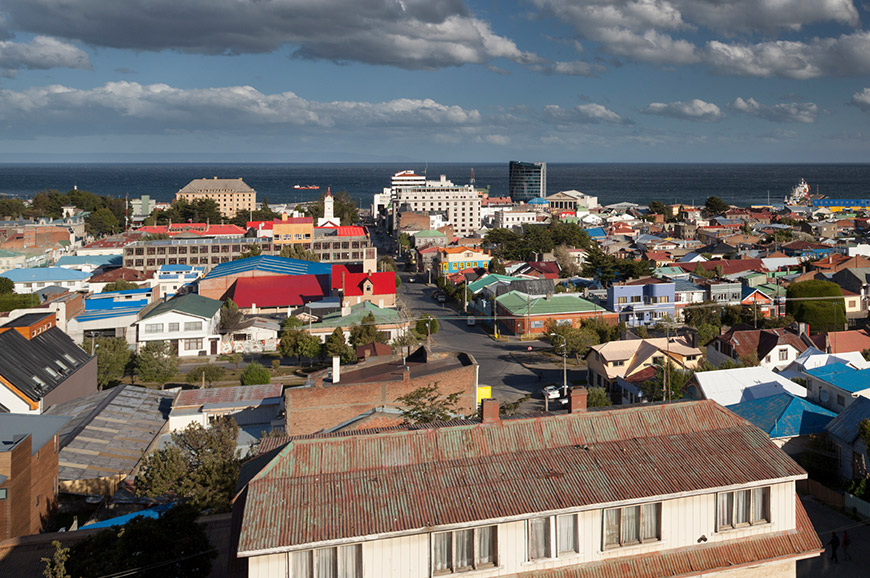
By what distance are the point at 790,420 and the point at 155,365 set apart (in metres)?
23.2

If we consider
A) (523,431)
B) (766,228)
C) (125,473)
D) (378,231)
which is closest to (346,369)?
(125,473)

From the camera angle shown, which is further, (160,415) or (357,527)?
(160,415)

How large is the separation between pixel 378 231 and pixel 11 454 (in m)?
98.0

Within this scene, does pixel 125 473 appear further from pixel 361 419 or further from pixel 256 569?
pixel 256 569

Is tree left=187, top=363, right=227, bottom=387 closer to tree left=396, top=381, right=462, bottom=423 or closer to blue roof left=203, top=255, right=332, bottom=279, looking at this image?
tree left=396, top=381, right=462, bottom=423

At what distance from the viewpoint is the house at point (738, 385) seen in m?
23.8

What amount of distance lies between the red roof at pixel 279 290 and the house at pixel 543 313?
12313 mm

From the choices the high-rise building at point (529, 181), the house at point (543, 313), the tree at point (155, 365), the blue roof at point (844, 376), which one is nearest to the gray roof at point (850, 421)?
the blue roof at point (844, 376)

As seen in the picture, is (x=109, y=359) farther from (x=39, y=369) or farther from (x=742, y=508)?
(x=742, y=508)

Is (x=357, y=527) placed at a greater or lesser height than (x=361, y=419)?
greater

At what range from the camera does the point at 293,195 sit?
198750 millimetres

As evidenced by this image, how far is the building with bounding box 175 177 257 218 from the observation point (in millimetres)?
Result: 121438

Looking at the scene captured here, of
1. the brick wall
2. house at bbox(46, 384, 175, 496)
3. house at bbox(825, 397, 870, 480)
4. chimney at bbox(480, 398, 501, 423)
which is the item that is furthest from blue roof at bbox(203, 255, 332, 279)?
chimney at bbox(480, 398, 501, 423)

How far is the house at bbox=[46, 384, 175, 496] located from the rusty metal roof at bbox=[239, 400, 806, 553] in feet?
38.8
